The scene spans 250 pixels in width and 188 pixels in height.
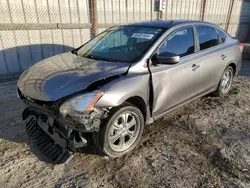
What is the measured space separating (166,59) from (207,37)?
161cm

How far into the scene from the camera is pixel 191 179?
231 cm

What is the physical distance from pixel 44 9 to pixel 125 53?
367 cm

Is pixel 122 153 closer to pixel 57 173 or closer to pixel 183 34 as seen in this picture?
pixel 57 173

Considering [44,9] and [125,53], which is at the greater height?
[44,9]

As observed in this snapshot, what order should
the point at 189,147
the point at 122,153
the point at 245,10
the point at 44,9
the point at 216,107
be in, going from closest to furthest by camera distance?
1. the point at 122,153
2. the point at 189,147
3. the point at 216,107
4. the point at 44,9
5. the point at 245,10

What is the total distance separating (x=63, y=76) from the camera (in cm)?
254

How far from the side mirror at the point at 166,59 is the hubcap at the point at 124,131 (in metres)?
0.76

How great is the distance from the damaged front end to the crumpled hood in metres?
0.11

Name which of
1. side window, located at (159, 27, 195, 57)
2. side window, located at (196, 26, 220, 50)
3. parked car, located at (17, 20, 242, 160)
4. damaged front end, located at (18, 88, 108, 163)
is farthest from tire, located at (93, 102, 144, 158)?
side window, located at (196, 26, 220, 50)

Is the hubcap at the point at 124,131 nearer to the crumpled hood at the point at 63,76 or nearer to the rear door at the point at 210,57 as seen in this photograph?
the crumpled hood at the point at 63,76

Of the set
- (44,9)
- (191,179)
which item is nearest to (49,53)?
(44,9)

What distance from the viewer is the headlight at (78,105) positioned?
218 cm

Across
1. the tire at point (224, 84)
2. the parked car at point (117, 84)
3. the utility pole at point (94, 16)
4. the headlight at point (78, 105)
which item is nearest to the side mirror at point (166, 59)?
the parked car at point (117, 84)

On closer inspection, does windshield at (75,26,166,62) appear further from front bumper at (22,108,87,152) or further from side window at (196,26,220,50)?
front bumper at (22,108,87,152)
